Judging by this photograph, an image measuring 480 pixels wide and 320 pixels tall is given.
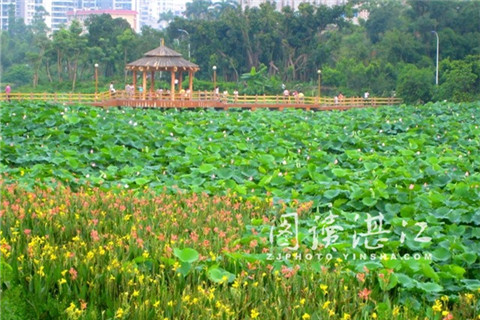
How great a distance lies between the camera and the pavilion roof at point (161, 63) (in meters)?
24.5

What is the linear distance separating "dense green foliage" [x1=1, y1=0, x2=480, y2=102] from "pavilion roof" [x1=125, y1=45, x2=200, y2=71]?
1038 cm

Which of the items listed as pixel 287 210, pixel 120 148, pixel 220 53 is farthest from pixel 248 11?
pixel 287 210

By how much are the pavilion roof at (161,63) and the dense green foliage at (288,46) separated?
1038cm

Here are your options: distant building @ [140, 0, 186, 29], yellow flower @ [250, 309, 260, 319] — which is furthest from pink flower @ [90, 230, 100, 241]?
distant building @ [140, 0, 186, 29]

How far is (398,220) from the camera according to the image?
5445mm

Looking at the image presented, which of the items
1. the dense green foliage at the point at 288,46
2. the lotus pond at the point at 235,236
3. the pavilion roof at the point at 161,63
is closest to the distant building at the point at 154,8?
the dense green foliage at the point at 288,46

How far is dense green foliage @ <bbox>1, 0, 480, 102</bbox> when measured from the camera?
34219mm

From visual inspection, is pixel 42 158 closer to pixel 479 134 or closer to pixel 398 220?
pixel 398 220

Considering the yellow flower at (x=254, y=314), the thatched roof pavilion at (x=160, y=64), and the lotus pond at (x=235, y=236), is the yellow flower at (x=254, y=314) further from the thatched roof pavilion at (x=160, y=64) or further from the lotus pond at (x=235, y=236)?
the thatched roof pavilion at (x=160, y=64)

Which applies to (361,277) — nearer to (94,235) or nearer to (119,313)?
(119,313)

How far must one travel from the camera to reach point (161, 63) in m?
24.6

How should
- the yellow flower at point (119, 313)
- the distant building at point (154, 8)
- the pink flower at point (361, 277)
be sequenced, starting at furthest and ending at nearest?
1. the distant building at point (154, 8)
2. the pink flower at point (361, 277)
3. the yellow flower at point (119, 313)

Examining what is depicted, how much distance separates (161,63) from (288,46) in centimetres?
1595

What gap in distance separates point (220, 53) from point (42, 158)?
105 feet
